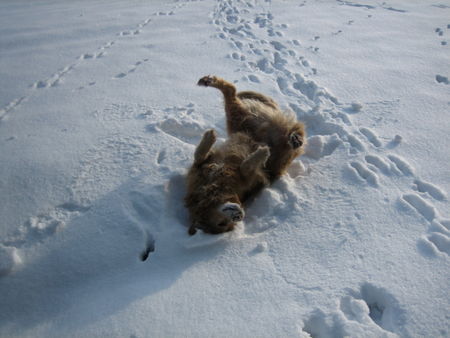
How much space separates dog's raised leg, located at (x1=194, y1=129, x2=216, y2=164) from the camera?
9.88 ft

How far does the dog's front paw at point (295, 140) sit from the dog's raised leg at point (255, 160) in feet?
0.88

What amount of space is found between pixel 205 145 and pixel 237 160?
354 mm

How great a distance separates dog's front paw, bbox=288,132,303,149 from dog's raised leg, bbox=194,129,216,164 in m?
0.76

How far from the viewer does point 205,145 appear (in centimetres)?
303

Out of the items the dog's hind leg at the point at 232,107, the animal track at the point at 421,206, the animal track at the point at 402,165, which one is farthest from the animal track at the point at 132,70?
the animal track at the point at 421,206

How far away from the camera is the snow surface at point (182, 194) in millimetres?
2049

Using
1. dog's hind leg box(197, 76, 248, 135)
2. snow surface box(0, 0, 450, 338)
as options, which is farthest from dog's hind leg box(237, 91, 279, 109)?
snow surface box(0, 0, 450, 338)

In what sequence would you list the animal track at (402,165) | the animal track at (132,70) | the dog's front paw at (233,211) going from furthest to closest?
the animal track at (132,70) < the animal track at (402,165) < the dog's front paw at (233,211)

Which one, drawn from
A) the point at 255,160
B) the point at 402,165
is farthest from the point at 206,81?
the point at 402,165

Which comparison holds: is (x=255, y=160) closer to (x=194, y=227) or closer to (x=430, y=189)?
(x=194, y=227)

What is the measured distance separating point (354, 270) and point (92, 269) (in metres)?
1.94

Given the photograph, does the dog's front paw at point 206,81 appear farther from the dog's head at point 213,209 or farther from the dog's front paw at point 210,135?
the dog's head at point 213,209

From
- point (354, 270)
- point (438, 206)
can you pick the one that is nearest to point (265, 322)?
point (354, 270)

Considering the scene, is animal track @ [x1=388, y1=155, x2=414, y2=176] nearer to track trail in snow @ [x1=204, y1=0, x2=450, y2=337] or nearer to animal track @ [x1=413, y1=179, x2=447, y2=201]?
track trail in snow @ [x1=204, y1=0, x2=450, y2=337]
